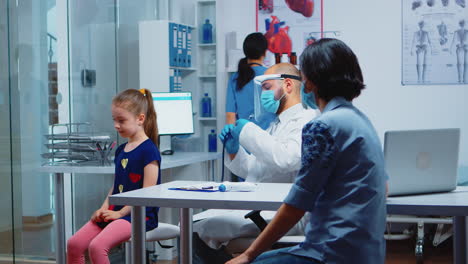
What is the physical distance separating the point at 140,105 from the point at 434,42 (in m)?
3.45

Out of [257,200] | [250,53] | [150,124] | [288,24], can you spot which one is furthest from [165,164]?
[288,24]

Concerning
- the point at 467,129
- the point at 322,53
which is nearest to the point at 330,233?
the point at 322,53

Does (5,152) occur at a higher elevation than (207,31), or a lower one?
lower

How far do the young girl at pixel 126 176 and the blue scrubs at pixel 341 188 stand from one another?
120cm

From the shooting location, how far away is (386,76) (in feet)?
19.0

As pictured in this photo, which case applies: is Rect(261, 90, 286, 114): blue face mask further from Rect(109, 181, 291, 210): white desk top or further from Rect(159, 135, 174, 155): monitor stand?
Rect(159, 135, 174, 155): monitor stand

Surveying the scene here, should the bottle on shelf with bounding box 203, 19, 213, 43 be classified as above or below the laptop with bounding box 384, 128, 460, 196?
above

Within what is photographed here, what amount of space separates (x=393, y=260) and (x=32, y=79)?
2.76 metres

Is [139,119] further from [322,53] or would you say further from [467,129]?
[467,129]

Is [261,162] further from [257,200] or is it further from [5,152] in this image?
[5,152]

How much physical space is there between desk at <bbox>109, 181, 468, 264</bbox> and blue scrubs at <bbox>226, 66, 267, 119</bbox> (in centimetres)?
267

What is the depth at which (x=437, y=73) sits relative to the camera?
570cm

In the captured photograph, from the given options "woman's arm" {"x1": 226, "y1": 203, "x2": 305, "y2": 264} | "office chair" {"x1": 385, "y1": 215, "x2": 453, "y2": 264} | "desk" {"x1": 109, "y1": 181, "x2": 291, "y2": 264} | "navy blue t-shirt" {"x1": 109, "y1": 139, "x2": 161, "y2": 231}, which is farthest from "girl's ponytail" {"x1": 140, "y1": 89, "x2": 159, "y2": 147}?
"office chair" {"x1": 385, "y1": 215, "x2": 453, "y2": 264}

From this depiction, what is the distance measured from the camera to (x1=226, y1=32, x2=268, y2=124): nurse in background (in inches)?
201
